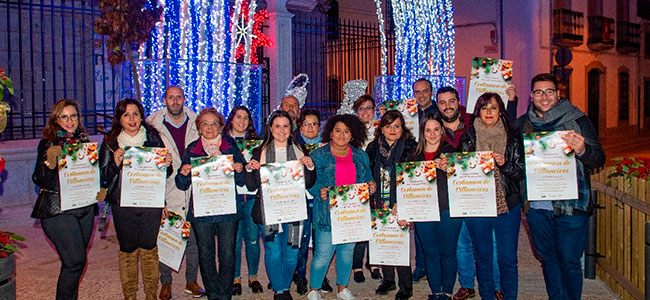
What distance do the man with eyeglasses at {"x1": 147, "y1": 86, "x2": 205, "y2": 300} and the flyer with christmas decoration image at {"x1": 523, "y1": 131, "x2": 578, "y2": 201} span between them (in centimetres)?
289

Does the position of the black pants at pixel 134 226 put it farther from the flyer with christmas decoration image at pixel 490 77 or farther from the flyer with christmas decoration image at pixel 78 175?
the flyer with christmas decoration image at pixel 490 77

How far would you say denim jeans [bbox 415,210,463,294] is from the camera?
532cm

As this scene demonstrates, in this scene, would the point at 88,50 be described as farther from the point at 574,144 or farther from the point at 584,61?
the point at 584,61

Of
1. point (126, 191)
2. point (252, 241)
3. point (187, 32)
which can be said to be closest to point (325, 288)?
point (252, 241)

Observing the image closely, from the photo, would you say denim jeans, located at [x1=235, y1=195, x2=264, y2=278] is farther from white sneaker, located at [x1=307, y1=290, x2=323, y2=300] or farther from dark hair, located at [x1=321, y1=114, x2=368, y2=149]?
dark hair, located at [x1=321, y1=114, x2=368, y2=149]

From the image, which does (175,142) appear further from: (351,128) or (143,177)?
(351,128)

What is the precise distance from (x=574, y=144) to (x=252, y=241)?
9.69ft

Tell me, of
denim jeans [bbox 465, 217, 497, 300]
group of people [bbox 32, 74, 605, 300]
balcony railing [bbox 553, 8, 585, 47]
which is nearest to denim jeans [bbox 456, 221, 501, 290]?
group of people [bbox 32, 74, 605, 300]

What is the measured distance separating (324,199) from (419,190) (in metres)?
0.82

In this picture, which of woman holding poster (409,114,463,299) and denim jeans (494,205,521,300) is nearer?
denim jeans (494,205,521,300)

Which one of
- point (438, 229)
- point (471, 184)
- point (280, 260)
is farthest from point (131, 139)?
point (471, 184)

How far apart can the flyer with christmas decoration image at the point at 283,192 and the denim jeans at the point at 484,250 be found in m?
1.37

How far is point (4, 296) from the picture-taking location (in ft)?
12.3

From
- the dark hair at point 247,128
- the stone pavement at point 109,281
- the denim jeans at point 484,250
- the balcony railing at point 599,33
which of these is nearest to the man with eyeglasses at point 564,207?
the denim jeans at point 484,250
